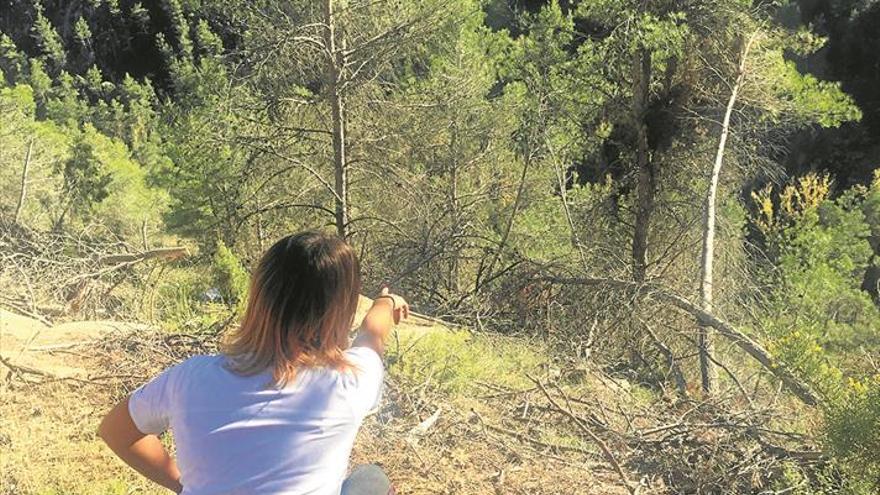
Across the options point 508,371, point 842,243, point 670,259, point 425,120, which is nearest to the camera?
point 508,371

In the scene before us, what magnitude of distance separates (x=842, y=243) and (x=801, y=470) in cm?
1757

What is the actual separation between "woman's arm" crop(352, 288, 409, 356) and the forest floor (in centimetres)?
176

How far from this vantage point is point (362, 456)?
3.88 metres

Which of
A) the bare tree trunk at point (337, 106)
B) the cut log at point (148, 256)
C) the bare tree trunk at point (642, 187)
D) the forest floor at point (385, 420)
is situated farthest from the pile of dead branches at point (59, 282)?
the bare tree trunk at point (642, 187)

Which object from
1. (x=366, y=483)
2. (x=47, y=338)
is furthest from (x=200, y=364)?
(x=47, y=338)

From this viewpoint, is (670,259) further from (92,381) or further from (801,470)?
(92,381)

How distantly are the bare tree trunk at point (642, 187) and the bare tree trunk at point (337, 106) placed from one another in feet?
12.5

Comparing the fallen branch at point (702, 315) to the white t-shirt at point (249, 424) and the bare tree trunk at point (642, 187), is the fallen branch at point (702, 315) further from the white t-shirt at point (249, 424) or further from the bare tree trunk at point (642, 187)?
the white t-shirt at point (249, 424)

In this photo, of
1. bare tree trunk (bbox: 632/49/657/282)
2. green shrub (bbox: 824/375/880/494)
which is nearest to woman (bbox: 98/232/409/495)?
green shrub (bbox: 824/375/880/494)

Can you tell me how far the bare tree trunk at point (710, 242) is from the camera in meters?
7.57

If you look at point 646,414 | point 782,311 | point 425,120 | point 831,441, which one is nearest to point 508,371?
point 646,414

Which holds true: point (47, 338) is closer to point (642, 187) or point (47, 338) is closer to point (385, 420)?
point (385, 420)

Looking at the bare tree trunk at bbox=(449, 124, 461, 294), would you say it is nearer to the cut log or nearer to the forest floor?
the cut log

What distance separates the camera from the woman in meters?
1.61
